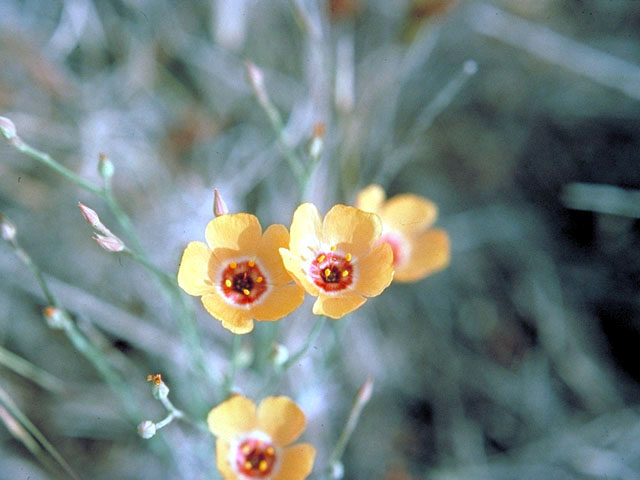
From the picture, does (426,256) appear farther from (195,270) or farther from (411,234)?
(195,270)

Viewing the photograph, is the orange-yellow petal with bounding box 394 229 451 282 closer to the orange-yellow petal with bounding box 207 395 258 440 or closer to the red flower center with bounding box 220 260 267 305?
the red flower center with bounding box 220 260 267 305

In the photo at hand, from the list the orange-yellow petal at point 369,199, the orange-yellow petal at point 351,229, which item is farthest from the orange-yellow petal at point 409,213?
the orange-yellow petal at point 351,229

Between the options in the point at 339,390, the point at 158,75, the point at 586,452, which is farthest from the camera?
the point at 158,75

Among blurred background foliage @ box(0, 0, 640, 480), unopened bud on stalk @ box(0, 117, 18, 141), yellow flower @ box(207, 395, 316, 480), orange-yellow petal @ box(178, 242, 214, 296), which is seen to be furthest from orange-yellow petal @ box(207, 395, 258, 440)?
unopened bud on stalk @ box(0, 117, 18, 141)

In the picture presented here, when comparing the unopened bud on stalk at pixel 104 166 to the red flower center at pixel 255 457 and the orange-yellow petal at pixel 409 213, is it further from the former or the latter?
the orange-yellow petal at pixel 409 213

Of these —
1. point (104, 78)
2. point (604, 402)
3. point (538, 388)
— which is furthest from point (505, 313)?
point (104, 78)

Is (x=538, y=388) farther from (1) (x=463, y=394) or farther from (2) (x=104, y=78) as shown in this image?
(2) (x=104, y=78)

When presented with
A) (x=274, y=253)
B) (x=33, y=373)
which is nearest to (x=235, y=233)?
(x=274, y=253)
